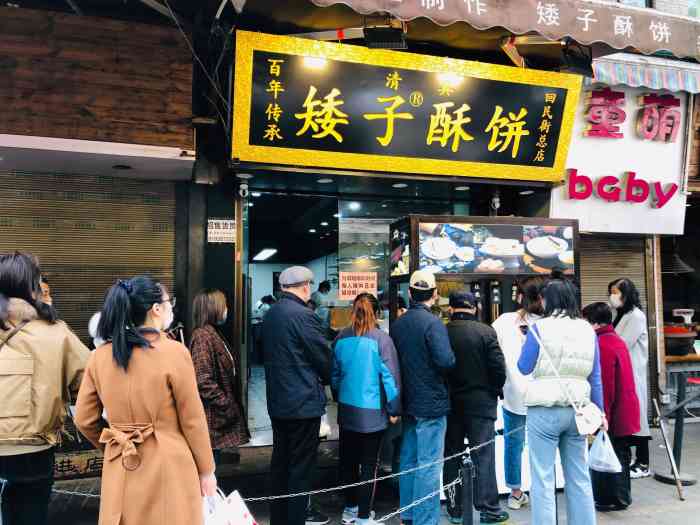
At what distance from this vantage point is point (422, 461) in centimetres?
502

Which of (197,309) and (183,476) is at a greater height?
(197,309)

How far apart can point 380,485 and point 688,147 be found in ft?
23.1

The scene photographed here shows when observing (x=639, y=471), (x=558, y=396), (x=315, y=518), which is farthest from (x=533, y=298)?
(x=315, y=518)

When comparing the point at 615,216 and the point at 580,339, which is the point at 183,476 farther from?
the point at 615,216

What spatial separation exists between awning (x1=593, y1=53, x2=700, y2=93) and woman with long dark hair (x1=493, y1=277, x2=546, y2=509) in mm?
4326

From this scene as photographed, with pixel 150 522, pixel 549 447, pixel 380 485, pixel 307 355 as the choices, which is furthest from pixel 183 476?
pixel 380 485

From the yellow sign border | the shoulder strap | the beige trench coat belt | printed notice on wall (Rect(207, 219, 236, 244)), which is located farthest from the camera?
printed notice on wall (Rect(207, 219, 236, 244))

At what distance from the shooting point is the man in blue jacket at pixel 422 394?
494 cm

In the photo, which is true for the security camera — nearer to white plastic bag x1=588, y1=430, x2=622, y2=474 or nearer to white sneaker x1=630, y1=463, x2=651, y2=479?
white plastic bag x1=588, y1=430, x2=622, y2=474

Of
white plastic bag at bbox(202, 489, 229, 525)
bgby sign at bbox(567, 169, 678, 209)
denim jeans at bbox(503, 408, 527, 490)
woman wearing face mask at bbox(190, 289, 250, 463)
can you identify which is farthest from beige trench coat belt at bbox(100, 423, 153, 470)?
bgby sign at bbox(567, 169, 678, 209)

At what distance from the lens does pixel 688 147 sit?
8.89 meters

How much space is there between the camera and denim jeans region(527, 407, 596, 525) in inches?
175

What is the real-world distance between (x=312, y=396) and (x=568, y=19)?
4.16 meters

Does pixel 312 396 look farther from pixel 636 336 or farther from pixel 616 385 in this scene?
pixel 636 336
